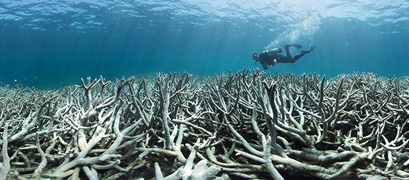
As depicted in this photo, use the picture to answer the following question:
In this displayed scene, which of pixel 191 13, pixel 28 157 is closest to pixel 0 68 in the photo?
pixel 191 13

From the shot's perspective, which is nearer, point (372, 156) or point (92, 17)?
point (372, 156)

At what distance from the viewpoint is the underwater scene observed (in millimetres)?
1631

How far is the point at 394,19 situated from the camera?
33.9m

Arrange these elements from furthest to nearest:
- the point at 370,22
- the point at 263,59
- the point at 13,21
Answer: the point at 370,22 → the point at 13,21 → the point at 263,59

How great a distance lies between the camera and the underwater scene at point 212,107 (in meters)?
1.63

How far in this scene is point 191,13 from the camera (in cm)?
3347

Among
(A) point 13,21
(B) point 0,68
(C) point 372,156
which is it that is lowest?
(B) point 0,68

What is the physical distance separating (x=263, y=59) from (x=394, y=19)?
37.1 meters

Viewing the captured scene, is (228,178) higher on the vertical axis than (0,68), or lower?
higher

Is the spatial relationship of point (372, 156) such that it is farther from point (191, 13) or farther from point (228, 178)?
point (191, 13)

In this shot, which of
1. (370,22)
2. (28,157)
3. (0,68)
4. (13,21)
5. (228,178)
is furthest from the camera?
(0,68)

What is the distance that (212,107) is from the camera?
3.33 meters

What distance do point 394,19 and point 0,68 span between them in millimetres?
145292

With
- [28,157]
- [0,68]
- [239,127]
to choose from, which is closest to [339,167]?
[239,127]
